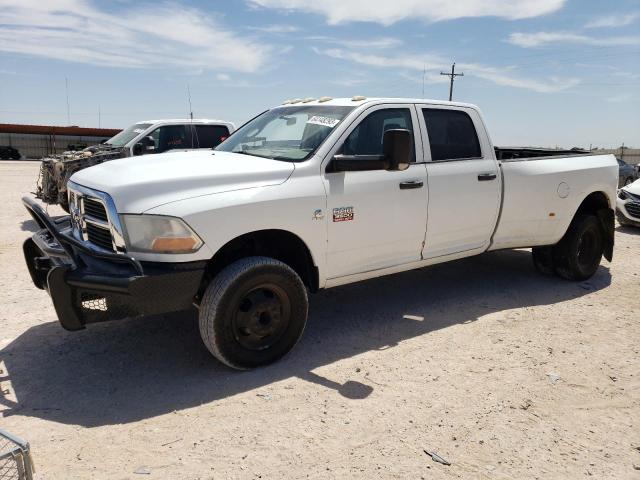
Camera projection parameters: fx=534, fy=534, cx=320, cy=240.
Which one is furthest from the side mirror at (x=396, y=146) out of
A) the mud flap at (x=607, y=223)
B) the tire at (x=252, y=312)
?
the mud flap at (x=607, y=223)

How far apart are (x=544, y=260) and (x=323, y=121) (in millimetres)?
3566

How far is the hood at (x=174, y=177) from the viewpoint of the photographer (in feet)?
11.0

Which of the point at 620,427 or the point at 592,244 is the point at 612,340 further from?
the point at 592,244

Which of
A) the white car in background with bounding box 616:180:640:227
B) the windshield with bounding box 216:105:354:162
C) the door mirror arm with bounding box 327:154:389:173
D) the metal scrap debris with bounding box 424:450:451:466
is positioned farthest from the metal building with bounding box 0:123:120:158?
the metal scrap debris with bounding box 424:450:451:466

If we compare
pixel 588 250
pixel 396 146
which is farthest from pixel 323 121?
pixel 588 250

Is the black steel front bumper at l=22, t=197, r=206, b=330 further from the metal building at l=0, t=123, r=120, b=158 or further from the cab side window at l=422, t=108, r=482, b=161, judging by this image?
the metal building at l=0, t=123, r=120, b=158

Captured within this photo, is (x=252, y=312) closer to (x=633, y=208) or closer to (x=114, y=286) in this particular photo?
(x=114, y=286)

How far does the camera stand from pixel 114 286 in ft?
10.6

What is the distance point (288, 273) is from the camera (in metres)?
3.79

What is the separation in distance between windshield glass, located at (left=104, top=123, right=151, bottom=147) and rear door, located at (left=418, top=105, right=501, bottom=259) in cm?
744

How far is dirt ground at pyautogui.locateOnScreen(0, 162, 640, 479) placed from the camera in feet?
9.23

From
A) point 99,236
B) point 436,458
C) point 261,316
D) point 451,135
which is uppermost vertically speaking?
point 451,135

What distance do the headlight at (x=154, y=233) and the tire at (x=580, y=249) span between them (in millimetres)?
4533

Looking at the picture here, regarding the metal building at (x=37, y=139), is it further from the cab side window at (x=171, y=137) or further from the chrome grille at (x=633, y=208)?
the chrome grille at (x=633, y=208)
